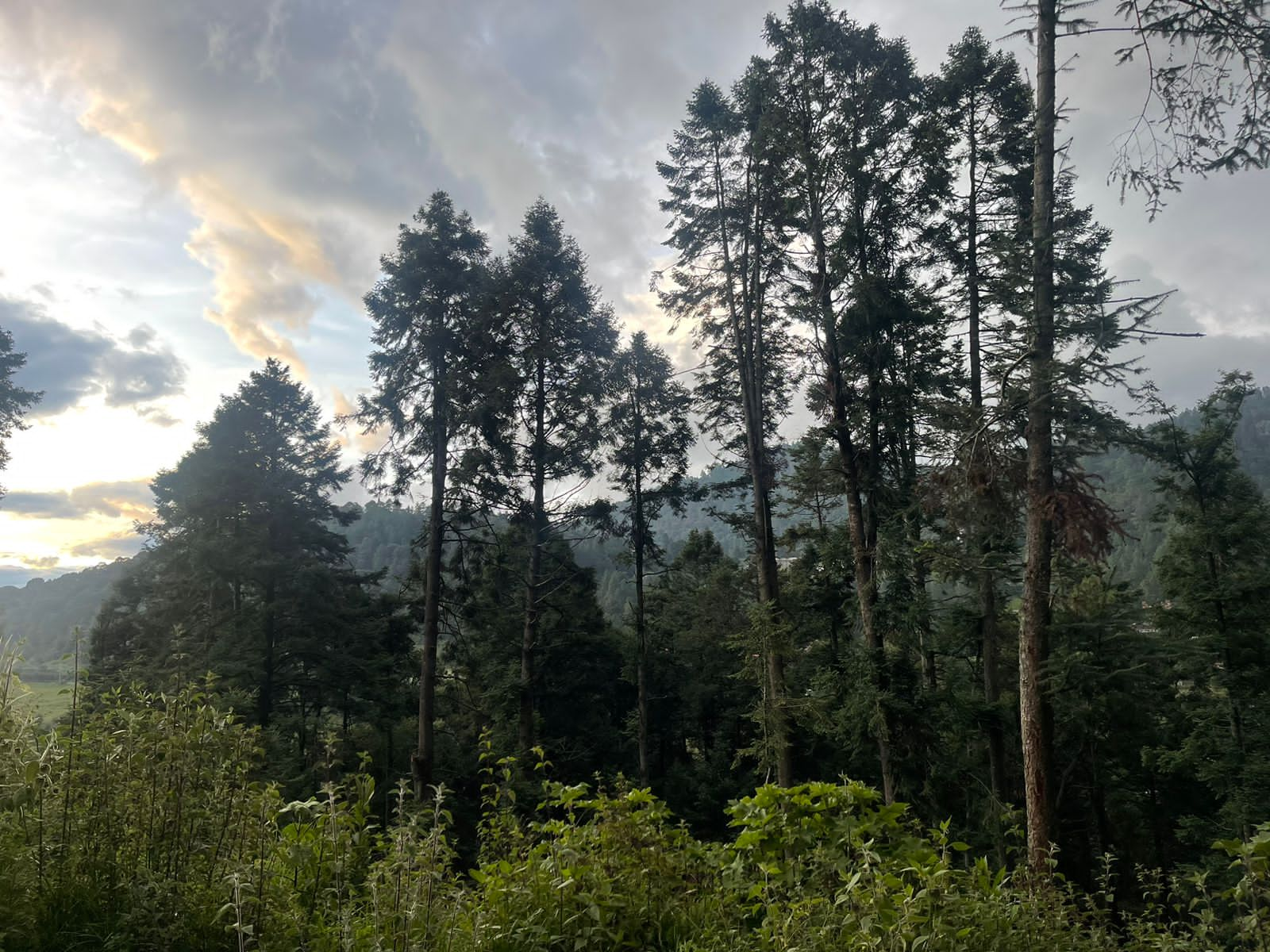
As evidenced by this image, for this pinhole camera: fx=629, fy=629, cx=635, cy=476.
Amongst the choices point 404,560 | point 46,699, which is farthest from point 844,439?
point 404,560

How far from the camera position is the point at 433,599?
47.8 ft

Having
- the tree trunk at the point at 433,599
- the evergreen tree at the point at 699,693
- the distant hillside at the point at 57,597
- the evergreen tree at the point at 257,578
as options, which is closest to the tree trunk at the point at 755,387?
the tree trunk at the point at 433,599

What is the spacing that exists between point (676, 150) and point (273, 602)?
16.9 meters

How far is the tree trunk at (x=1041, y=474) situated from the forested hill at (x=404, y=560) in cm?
88

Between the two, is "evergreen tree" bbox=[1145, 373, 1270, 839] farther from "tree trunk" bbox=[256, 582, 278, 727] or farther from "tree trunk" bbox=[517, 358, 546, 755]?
"tree trunk" bbox=[256, 582, 278, 727]

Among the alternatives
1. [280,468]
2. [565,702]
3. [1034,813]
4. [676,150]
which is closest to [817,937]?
[1034,813]

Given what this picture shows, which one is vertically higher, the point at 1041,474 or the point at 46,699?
the point at 1041,474

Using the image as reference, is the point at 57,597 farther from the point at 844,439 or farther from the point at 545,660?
the point at 844,439

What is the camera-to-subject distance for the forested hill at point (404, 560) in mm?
8461

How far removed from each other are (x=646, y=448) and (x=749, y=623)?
6.88 metres

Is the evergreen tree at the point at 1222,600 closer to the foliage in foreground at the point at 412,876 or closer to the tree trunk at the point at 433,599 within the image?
the foliage in foreground at the point at 412,876

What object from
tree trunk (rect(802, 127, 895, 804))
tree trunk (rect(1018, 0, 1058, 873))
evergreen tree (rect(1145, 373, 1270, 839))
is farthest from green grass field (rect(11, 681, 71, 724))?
evergreen tree (rect(1145, 373, 1270, 839))

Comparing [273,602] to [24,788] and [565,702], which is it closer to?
[565,702]

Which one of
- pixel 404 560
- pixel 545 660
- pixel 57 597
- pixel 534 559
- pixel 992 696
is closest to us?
pixel 992 696
